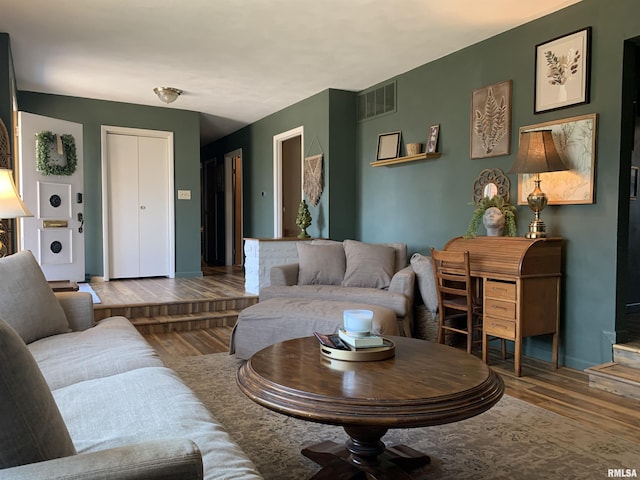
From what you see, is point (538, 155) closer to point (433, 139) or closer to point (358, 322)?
point (433, 139)

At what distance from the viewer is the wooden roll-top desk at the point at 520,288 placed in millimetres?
3271

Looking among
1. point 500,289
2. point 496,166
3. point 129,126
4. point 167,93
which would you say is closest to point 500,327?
point 500,289

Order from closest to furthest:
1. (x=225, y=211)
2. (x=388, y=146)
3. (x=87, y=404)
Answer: (x=87, y=404) → (x=388, y=146) → (x=225, y=211)

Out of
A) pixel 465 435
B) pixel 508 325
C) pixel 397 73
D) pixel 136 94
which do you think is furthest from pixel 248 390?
pixel 136 94

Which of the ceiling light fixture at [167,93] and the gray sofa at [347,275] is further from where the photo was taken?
the ceiling light fixture at [167,93]

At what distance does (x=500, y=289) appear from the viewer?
3.39 m

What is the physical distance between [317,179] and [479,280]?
2.66 m

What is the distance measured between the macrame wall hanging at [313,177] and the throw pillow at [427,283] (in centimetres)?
223

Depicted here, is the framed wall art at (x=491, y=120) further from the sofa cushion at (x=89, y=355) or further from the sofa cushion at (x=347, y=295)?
the sofa cushion at (x=89, y=355)

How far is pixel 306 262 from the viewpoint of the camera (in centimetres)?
451

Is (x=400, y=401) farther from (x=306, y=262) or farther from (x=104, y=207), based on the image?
(x=104, y=207)

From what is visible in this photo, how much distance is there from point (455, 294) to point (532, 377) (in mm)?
805

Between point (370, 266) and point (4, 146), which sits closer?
point (4, 146)

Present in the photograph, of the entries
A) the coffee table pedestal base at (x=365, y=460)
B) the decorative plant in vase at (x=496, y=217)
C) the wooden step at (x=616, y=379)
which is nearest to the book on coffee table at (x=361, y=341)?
the coffee table pedestal base at (x=365, y=460)
